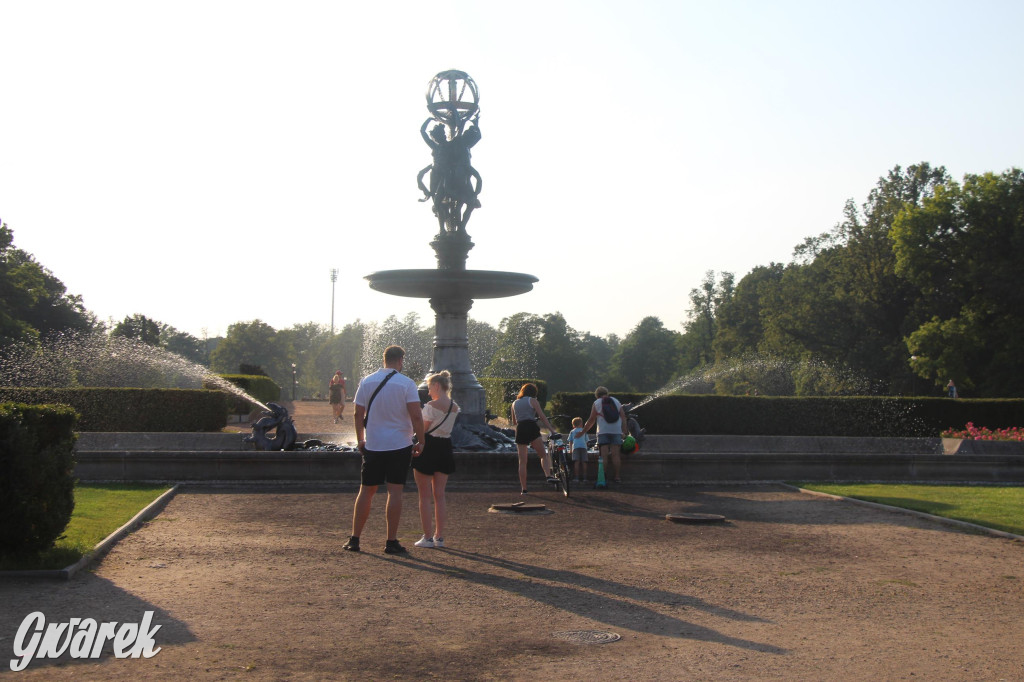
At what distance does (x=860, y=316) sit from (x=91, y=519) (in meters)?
52.2

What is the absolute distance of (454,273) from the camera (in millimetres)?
19297

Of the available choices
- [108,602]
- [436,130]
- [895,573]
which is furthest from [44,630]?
[436,130]

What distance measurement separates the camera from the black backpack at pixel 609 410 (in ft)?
49.7

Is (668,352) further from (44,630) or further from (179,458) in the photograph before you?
(44,630)

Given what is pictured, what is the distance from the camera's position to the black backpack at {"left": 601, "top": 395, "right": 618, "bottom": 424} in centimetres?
1514

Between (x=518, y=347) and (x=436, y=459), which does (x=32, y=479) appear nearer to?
(x=436, y=459)

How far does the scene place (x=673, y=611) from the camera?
682 cm

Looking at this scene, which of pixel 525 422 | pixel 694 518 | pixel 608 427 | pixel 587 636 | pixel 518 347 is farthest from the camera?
pixel 518 347

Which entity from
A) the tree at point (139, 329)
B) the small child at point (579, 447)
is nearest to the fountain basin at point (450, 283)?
the small child at point (579, 447)

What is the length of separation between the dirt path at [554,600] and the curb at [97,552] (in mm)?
125

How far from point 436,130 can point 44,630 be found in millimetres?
16430

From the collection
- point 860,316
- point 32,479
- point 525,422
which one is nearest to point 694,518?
point 525,422

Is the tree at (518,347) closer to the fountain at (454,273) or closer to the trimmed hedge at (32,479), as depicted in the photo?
the fountain at (454,273)

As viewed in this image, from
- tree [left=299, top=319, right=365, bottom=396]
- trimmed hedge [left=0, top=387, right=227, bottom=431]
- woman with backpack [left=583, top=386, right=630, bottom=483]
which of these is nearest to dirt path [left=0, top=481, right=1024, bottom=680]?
woman with backpack [left=583, top=386, right=630, bottom=483]
